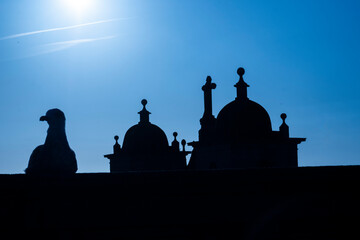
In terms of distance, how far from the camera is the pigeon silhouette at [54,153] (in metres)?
6.20

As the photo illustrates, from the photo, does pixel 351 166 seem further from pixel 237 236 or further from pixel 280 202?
pixel 237 236

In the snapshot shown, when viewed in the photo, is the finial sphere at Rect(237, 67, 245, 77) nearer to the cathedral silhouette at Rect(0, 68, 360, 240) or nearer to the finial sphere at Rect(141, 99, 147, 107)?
the finial sphere at Rect(141, 99, 147, 107)

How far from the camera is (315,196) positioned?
20.4 ft

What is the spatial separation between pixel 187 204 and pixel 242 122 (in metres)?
13.5

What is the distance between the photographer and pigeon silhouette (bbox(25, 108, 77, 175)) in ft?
20.3

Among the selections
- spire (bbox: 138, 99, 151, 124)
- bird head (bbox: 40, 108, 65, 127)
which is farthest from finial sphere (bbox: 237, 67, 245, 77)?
bird head (bbox: 40, 108, 65, 127)

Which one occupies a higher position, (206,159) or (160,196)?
(206,159)

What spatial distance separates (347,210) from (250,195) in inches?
60.3

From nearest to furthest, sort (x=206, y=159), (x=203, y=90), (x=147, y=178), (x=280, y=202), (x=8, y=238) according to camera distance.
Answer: (x=8, y=238), (x=147, y=178), (x=280, y=202), (x=206, y=159), (x=203, y=90)

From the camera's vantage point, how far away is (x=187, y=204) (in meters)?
5.77

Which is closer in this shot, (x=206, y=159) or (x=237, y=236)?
(x=237, y=236)

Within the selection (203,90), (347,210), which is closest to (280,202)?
(347,210)

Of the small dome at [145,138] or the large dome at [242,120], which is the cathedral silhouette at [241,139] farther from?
the small dome at [145,138]

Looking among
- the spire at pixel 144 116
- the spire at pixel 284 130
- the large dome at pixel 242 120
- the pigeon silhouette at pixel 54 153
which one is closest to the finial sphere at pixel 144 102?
the spire at pixel 144 116
